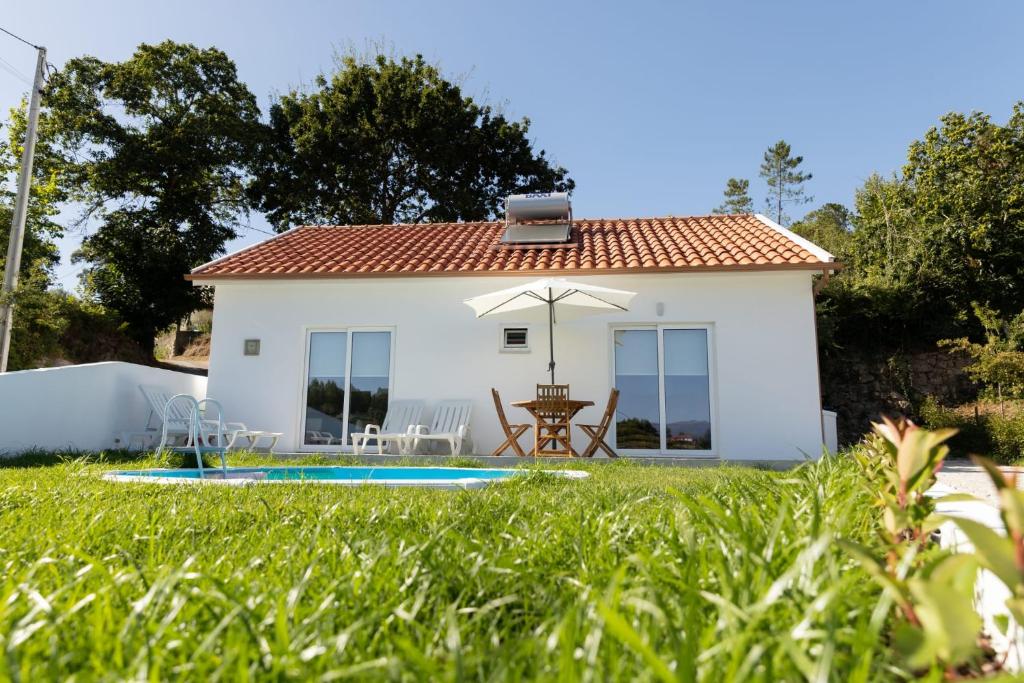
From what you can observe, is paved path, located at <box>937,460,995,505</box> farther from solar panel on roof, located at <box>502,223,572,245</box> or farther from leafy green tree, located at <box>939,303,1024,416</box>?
solar panel on roof, located at <box>502,223,572,245</box>

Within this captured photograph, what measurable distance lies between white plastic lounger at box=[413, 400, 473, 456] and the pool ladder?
3.08 m

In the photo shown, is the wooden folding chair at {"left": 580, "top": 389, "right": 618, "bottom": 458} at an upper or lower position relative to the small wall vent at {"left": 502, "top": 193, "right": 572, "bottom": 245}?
lower

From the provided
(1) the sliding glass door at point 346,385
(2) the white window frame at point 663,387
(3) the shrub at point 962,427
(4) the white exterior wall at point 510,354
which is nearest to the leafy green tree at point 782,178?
(3) the shrub at point 962,427

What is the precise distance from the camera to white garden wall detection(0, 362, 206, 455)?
370 inches

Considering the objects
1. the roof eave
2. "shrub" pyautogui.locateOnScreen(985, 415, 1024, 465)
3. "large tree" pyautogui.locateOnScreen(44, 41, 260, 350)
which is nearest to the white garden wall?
the roof eave

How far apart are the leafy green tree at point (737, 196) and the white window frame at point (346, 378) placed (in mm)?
35881

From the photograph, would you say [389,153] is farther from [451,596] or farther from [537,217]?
[451,596]

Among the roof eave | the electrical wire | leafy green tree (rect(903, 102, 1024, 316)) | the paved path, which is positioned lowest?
the paved path

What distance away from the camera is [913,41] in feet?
60.5

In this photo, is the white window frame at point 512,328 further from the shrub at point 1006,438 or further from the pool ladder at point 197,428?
the shrub at point 1006,438

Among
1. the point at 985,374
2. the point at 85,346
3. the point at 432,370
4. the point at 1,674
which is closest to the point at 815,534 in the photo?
the point at 1,674

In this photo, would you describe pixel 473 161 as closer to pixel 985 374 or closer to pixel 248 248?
pixel 248 248

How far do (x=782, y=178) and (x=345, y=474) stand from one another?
1632 inches

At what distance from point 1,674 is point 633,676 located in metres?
1.05
